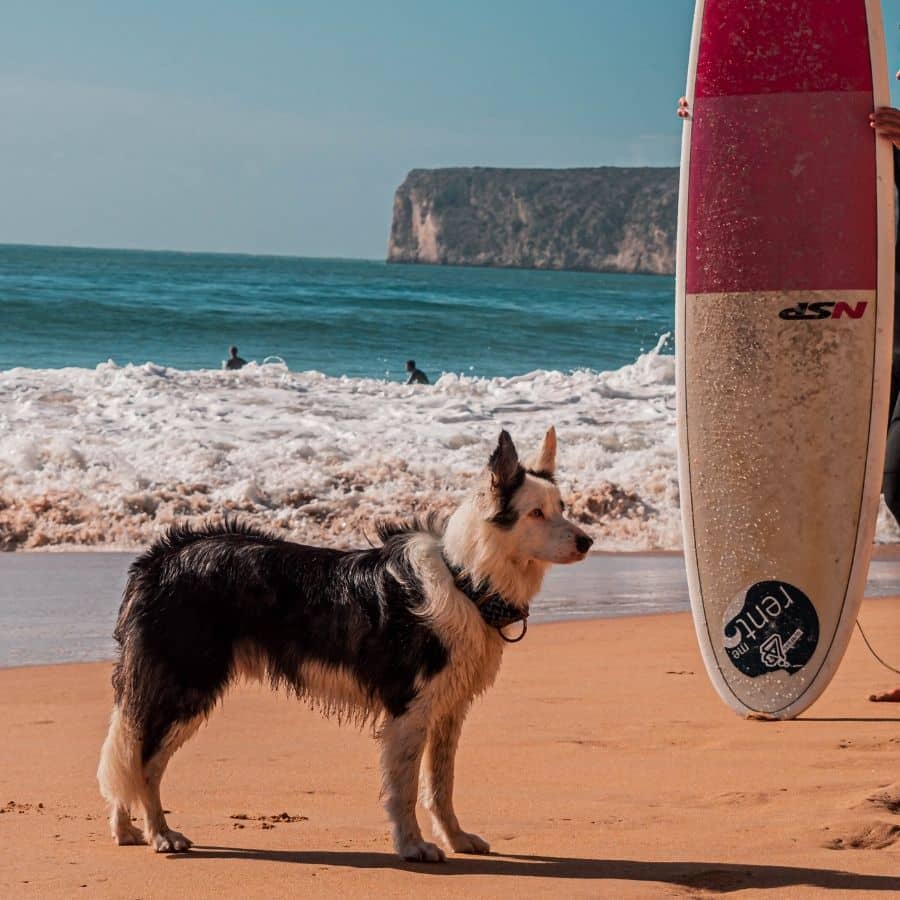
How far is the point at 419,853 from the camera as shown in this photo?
346 cm

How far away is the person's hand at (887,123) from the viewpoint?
4.91m

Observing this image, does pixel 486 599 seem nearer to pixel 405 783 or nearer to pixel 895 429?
pixel 405 783

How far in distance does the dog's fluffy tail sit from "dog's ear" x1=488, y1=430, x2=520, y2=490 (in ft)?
3.82

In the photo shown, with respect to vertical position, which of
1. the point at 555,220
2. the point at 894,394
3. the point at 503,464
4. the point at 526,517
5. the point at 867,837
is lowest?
the point at 867,837

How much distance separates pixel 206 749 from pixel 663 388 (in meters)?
12.9

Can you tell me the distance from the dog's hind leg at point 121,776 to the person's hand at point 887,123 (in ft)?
10.9

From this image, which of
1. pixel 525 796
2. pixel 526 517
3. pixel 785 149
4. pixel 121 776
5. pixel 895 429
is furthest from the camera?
pixel 785 149

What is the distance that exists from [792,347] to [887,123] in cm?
86

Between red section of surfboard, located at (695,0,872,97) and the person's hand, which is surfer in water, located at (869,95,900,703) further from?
red section of surfboard, located at (695,0,872,97)

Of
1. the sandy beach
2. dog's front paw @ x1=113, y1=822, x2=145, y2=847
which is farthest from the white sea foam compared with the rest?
dog's front paw @ x1=113, y1=822, x2=145, y2=847

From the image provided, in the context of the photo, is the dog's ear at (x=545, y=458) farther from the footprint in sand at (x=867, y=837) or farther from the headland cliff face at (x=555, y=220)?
the headland cliff face at (x=555, y=220)

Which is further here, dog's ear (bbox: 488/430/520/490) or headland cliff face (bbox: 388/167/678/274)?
headland cliff face (bbox: 388/167/678/274)

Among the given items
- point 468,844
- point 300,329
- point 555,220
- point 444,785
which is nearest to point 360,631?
point 444,785

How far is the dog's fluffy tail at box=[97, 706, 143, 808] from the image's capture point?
3.56 metres
